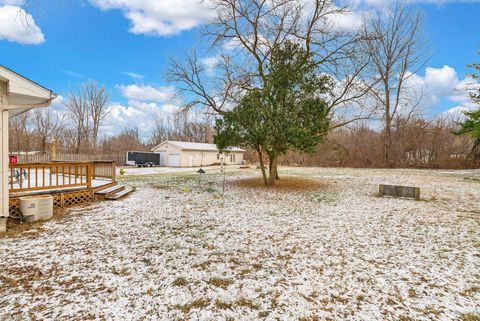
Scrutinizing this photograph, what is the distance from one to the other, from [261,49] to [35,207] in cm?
1145

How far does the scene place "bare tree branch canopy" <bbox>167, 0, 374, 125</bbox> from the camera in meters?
11.6

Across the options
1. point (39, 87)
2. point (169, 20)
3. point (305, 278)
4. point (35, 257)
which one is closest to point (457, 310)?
A: point (305, 278)

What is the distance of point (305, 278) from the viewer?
3.34 meters

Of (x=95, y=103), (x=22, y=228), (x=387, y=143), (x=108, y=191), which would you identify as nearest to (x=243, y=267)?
(x=22, y=228)

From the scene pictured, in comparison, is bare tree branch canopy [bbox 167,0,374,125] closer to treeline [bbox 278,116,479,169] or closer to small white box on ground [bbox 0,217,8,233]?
small white box on ground [bbox 0,217,8,233]

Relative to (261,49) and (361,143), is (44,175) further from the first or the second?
(361,143)

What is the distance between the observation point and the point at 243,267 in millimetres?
3645

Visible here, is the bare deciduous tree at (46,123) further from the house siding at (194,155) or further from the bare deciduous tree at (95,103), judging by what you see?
the house siding at (194,155)

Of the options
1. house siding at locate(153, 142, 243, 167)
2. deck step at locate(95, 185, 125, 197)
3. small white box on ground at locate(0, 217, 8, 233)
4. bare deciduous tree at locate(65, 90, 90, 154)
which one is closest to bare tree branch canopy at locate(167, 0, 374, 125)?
deck step at locate(95, 185, 125, 197)

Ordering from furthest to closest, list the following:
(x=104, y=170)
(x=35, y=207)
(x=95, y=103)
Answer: (x=95, y=103) → (x=104, y=170) → (x=35, y=207)

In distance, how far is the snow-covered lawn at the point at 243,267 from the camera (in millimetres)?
2689

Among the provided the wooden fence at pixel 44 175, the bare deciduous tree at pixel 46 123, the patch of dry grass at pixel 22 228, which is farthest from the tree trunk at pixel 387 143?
the bare deciduous tree at pixel 46 123

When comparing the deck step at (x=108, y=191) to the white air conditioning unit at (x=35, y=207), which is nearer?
the white air conditioning unit at (x=35, y=207)

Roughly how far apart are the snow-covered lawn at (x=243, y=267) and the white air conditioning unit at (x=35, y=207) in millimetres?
457
